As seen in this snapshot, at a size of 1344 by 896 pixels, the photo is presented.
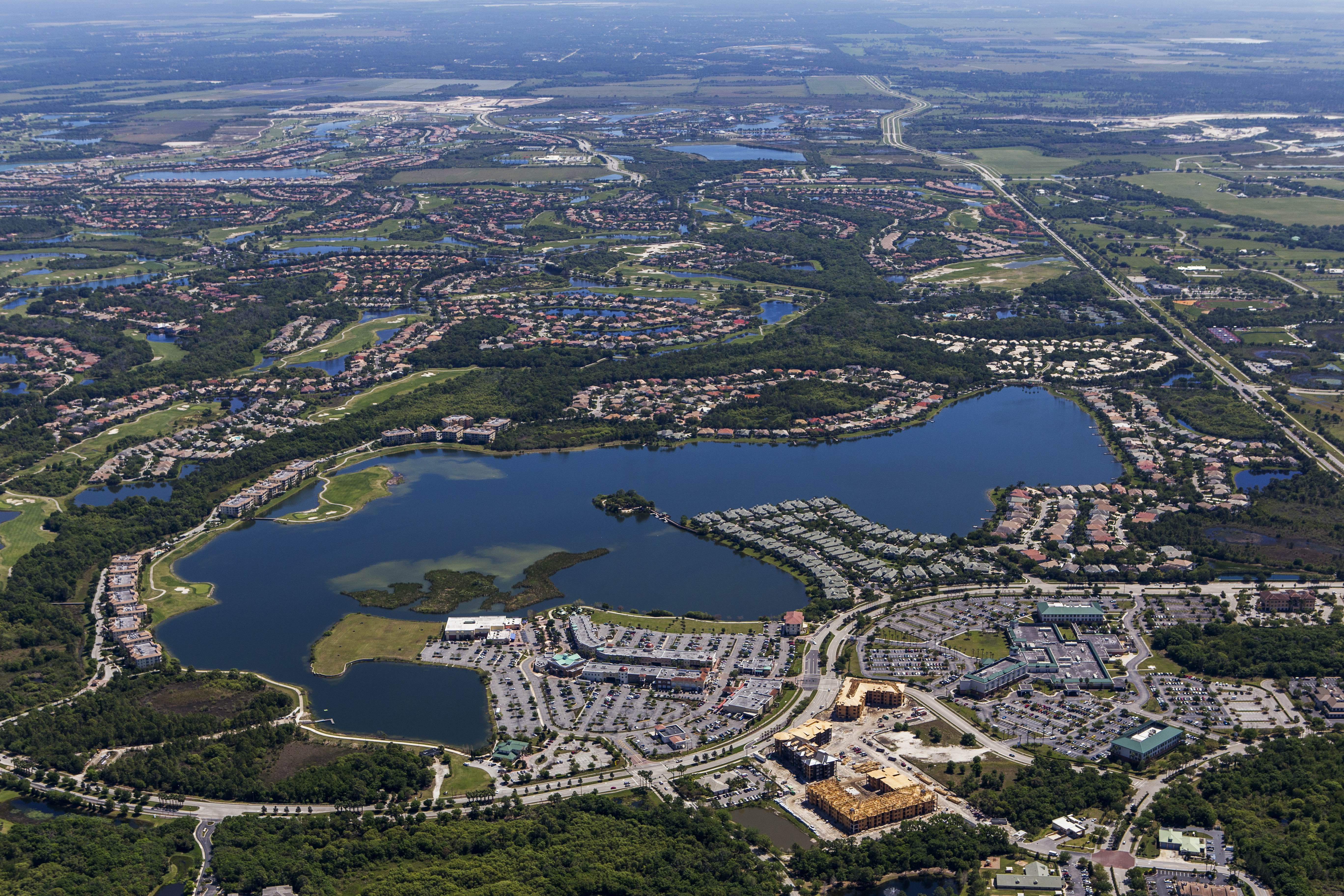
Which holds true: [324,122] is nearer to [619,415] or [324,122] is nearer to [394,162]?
[394,162]

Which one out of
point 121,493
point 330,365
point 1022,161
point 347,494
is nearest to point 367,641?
point 347,494

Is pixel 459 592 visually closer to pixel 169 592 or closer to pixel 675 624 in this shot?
pixel 675 624

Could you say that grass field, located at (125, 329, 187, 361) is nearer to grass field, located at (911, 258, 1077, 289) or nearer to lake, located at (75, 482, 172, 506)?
lake, located at (75, 482, 172, 506)

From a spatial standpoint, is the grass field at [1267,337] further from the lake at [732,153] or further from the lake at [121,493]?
the lake at [732,153]

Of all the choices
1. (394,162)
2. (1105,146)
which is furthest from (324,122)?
(1105,146)

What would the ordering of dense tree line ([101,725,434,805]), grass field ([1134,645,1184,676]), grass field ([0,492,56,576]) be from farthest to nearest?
grass field ([0,492,56,576]), grass field ([1134,645,1184,676]), dense tree line ([101,725,434,805])

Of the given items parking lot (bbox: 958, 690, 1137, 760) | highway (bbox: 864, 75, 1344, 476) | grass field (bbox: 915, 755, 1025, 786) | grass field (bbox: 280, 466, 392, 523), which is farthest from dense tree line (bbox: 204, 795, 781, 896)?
highway (bbox: 864, 75, 1344, 476)
